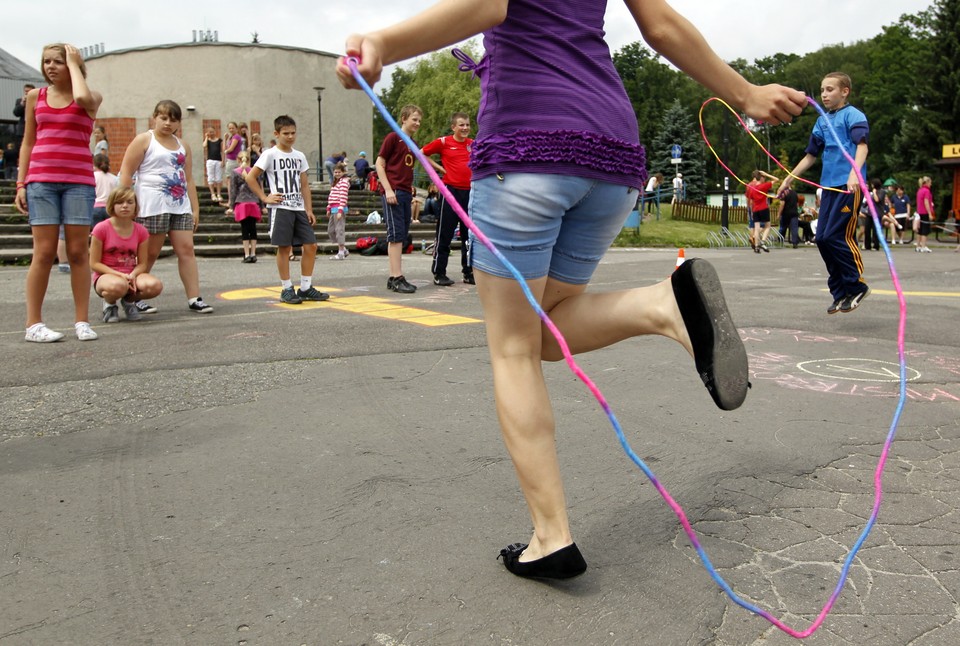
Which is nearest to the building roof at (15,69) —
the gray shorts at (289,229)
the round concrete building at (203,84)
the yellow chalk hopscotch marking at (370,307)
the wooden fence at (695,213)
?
the round concrete building at (203,84)

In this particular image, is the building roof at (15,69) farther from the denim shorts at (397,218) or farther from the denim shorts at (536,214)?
the denim shorts at (536,214)

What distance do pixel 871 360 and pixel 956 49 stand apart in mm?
47567

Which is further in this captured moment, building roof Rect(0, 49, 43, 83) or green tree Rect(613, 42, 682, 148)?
green tree Rect(613, 42, 682, 148)

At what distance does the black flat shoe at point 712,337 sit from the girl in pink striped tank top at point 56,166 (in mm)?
5016

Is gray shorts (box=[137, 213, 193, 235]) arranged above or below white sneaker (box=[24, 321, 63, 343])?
above

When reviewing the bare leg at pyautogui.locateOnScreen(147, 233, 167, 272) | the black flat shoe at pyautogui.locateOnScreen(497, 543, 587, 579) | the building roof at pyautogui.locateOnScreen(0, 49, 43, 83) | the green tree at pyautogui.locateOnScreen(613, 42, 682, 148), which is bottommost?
the black flat shoe at pyautogui.locateOnScreen(497, 543, 587, 579)

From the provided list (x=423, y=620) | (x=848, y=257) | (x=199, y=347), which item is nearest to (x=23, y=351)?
(x=199, y=347)

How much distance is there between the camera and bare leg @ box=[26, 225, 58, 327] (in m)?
5.97

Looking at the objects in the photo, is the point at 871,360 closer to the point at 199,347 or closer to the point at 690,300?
the point at 690,300

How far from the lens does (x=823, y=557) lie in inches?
96.5

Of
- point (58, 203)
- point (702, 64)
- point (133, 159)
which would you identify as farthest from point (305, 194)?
point (702, 64)

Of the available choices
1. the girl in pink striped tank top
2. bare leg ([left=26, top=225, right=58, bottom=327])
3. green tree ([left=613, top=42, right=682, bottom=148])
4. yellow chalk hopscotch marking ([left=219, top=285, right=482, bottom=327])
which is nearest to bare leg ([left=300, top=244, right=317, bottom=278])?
yellow chalk hopscotch marking ([left=219, top=285, right=482, bottom=327])

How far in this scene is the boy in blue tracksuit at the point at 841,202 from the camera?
21.6 ft

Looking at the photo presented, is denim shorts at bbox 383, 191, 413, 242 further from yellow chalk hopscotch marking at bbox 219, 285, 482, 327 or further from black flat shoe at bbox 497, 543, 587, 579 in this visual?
black flat shoe at bbox 497, 543, 587, 579
